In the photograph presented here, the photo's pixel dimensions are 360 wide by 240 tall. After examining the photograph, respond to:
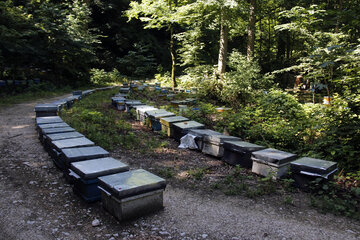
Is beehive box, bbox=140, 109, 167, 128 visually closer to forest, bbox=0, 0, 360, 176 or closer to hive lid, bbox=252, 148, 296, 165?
forest, bbox=0, 0, 360, 176

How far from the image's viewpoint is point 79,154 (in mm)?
4184

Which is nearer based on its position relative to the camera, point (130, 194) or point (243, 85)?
point (130, 194)

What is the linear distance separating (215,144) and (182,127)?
1261 millimetres

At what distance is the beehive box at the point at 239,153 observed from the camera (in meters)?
5.41

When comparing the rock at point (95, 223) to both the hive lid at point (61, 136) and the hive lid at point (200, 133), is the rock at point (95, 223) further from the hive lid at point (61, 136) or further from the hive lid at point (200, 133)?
the hive lid at point (200, 133)

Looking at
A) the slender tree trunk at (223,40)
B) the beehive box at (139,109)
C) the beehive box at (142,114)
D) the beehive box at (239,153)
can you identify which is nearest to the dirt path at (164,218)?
the beehive box at (239,153)

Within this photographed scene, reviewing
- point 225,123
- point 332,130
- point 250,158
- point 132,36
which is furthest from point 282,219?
point 132,36

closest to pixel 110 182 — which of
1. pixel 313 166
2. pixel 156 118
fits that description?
pixel 313 166

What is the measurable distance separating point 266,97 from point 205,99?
388 cm

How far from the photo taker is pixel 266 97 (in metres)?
8.76

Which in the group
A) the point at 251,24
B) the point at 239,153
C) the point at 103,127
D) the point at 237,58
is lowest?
the point at 239,153

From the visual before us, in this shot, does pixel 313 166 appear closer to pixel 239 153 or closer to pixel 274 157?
pixel 274 157

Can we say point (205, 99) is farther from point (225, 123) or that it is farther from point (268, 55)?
point (268, 55)

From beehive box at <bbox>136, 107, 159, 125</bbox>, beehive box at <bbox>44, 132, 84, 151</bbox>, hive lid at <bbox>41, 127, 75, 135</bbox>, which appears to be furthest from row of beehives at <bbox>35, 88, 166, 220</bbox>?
beehive box at <bbox>136, 107, 159, 125</bbox>
